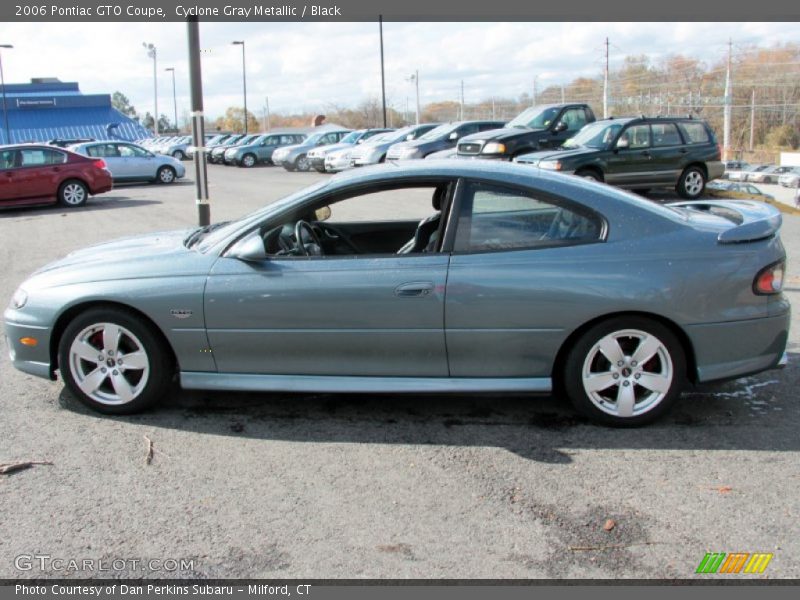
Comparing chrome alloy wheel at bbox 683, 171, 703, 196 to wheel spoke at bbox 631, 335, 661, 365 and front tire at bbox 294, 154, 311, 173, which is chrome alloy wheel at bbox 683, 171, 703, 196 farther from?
front tire at bbox 294, 154, 311, 173

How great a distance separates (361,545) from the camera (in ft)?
→ 10.8

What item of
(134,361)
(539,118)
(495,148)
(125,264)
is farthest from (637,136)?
(134,361)

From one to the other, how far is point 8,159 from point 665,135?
551 inches

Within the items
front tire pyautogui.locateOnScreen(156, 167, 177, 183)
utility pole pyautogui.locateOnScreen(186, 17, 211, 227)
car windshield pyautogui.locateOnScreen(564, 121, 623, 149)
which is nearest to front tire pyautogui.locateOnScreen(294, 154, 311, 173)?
front tire pyautogui.locateOnScreen(156, 167, 177, 183)

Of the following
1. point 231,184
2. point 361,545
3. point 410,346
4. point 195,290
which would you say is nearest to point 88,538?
point 361,545

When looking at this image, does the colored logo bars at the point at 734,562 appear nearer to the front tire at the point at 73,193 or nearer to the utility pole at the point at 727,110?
the front tire at the point at 73,193

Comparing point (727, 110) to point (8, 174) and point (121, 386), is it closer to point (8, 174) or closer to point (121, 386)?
point (8, 174)

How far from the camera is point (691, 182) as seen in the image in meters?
15.2

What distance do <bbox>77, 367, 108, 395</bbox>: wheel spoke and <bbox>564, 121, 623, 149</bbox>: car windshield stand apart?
474 inches

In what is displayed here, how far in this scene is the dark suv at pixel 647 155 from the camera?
14.7m

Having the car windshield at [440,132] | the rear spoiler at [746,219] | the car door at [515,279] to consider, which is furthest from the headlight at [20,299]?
the car windshield at [440,132]

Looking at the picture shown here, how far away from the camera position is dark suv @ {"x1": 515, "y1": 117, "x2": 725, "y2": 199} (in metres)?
14.7

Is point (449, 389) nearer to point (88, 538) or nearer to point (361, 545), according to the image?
point (361, 545)

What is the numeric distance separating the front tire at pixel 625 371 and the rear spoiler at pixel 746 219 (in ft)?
2.19
